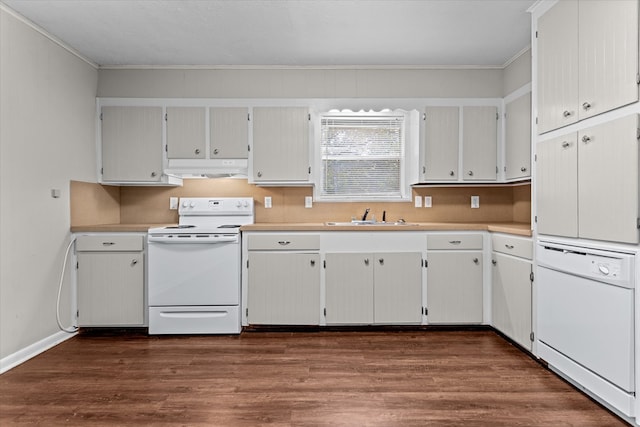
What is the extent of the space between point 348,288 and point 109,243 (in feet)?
6.70

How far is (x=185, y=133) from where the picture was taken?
369 cm

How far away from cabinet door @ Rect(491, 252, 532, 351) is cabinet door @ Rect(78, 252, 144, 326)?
293 cm

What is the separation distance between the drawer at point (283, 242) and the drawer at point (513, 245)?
1.45 metres

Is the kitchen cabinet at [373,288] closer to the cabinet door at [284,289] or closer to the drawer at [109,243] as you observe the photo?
the cabinet door at [284,289]

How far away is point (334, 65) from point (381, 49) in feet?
1.74

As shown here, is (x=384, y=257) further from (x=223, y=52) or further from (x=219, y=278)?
(x=223, y=52)

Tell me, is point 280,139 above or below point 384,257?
above

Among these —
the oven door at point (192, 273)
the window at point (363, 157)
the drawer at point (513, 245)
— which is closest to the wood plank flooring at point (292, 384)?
the oven door at point (192, 273)

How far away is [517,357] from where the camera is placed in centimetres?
282

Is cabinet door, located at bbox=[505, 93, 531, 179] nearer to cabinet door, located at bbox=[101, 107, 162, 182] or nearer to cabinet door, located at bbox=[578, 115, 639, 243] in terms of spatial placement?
cabinet door, located at bbox=[578, 115, 639, 243]

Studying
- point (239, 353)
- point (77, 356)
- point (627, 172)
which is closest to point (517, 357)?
point (627, 172)

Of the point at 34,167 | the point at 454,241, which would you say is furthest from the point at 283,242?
→ the point at 34,167

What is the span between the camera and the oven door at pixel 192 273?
11.0 ft

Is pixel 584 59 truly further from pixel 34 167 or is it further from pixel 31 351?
pixel 31 351
